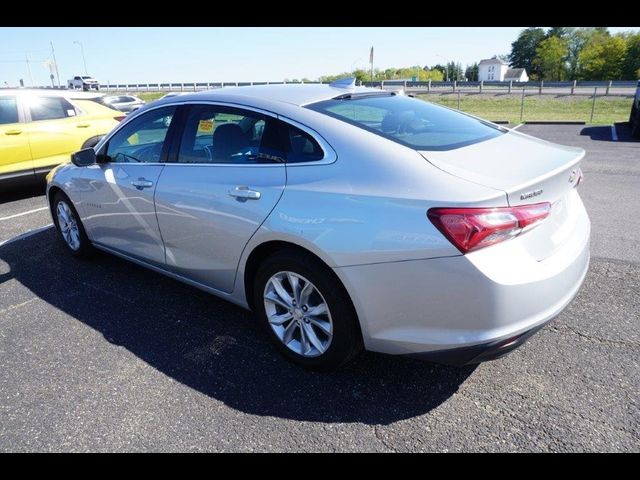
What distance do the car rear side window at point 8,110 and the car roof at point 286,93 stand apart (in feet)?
16.5

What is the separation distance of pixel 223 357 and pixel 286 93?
5.82 ft

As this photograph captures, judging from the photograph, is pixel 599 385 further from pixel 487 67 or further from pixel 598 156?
pixel 487 67

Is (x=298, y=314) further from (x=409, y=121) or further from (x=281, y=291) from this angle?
(x=409, y=121)

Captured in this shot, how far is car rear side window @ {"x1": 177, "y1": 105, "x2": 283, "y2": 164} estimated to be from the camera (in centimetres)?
291

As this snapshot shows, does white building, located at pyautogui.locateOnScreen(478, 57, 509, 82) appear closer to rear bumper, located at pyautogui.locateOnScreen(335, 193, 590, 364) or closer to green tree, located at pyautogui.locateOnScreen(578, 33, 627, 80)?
green tree, located at pyautogui.locateOnScreen(578, 33, 627, 80)

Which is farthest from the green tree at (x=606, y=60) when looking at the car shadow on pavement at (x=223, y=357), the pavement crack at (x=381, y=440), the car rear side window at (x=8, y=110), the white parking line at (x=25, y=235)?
the pavement crack at (x=381, y=440)

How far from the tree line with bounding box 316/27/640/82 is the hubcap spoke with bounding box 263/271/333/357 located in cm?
5315

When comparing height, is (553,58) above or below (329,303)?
above

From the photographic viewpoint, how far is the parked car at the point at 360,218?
218 centimetres

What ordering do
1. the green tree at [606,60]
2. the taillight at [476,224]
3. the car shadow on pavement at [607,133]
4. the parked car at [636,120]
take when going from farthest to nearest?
the green tree at [606,60], the parked car at [636,120], the car shadow on pavement at [607,133], the taillight at [476,224]

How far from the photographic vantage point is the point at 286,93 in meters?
3.21

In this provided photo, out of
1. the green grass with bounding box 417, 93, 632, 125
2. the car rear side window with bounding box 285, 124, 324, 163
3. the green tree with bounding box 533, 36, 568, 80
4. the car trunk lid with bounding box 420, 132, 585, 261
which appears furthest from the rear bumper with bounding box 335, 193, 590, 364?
the green tree with bounding box 533, 36, 568, 80

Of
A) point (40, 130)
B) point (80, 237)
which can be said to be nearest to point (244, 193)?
point (80, 237)

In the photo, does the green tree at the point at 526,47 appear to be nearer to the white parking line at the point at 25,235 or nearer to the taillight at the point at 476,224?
the white parking line at the point at 25,235
